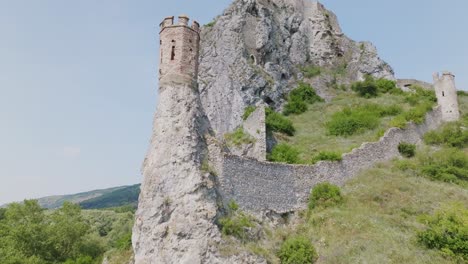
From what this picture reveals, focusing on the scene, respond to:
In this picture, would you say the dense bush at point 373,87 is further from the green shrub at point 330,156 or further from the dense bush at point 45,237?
the dense bush at point 45,237

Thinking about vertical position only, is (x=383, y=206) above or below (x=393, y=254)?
above

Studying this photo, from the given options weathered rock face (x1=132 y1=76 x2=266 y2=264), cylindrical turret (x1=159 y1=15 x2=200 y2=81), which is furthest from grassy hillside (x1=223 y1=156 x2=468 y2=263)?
cylindrical turret (x1=159 y1=15 x2=200 y2=81)

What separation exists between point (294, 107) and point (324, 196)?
70.5ft

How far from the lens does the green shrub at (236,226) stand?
18906mm

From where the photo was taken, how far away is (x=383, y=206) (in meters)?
22.9

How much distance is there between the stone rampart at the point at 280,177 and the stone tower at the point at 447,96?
14595mm

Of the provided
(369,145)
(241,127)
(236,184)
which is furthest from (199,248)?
Answer: (241,127)

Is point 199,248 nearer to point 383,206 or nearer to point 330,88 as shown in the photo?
point 383,206

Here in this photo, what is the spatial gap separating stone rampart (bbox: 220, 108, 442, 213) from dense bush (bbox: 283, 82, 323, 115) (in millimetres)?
15553

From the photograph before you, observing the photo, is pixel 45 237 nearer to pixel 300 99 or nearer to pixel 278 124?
pixel 278 124

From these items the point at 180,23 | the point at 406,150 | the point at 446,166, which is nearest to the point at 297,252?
the point at 180,23

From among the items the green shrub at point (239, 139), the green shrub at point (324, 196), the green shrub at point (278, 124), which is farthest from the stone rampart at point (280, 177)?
the green shrub at point (278, 124)

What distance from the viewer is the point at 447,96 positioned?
4059cm

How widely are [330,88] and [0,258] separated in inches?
1401
